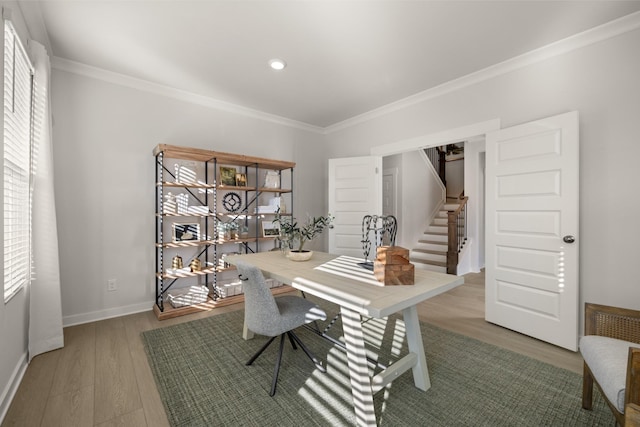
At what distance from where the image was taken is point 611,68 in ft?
7.50

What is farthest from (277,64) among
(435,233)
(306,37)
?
(435,233)

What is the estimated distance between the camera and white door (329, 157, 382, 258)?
13.6 feet

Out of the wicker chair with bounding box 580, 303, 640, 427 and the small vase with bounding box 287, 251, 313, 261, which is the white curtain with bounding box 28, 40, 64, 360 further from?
the wicker chair with bounding box 580, 303, 640, 427

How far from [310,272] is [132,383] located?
55.8 inches

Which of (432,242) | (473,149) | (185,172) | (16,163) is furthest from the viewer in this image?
(432,242)

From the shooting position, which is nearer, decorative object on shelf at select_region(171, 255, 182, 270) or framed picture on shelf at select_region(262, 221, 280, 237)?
decorative object on shelf at select_region(171, 255, 182, 270)

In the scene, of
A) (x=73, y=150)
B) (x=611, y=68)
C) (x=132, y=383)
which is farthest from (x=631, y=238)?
(x=73, y=150)

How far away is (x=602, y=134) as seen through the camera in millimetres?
2324

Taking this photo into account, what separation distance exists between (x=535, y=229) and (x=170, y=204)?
3.76 meters

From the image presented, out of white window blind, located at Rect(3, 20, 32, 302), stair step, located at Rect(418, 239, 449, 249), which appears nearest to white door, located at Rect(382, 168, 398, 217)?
stair step, located at Rect(418, 239, 449, 249)

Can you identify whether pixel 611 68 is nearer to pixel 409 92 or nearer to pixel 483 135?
pixel 483 135

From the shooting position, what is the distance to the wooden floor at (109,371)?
1.61 m

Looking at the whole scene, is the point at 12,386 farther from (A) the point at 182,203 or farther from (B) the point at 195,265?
(A) the point at 182,203

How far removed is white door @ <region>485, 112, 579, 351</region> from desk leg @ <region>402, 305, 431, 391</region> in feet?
4.83
